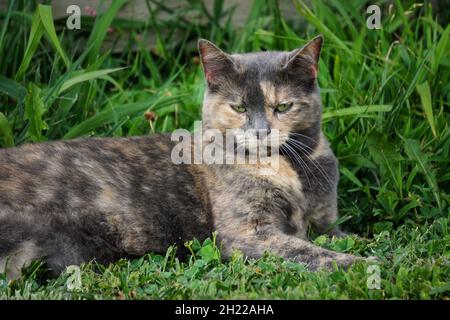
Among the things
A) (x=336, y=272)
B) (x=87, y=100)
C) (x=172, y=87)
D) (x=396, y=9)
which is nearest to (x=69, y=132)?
(x=87, y=100)

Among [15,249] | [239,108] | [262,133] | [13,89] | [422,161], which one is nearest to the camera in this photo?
[15,249]

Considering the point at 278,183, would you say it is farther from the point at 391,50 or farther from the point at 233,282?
the point at 391,50

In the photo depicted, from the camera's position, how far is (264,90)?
11.7 feet

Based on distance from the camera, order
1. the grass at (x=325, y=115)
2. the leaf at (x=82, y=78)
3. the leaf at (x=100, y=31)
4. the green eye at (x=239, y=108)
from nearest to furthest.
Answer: the grass at (x=325, y=115), the green eye at (x=239, y=108), the leaf at (x=82, y=78), the leaf at (x=100, y=31)

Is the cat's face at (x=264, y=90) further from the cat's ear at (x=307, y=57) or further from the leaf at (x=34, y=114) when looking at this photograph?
the leaf at (x=34, y=114)

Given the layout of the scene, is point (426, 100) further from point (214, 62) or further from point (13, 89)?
point (13, 89)

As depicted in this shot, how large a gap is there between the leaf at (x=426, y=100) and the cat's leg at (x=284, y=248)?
118cm

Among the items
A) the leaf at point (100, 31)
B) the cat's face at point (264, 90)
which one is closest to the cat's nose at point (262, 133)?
the cat's face at point (264, 90)

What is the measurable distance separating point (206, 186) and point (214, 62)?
0.56 meters

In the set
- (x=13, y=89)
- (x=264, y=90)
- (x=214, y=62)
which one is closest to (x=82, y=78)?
(x=13, y=89)

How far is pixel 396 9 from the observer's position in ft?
16.8

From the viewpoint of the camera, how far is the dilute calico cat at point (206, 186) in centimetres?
339

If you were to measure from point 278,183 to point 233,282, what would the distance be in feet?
2.15

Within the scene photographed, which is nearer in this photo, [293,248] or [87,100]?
[293,248]
